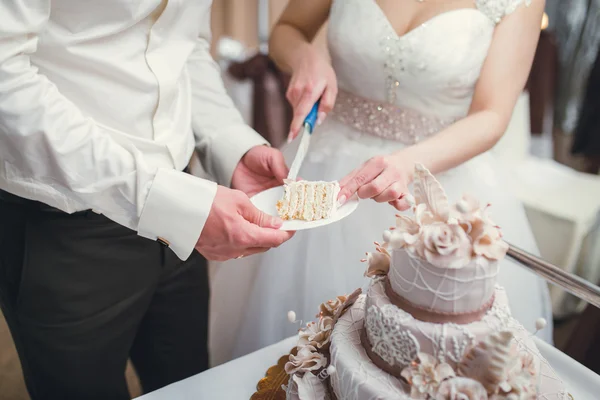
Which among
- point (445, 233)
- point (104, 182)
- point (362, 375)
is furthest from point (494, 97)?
point (104, 182)

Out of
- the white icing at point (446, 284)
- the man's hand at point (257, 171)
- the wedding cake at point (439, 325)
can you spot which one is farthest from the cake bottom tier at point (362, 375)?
the man's hand at point (257, 171)

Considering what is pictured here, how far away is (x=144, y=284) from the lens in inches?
44.4

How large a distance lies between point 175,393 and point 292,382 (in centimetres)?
25

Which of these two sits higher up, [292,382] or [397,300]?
[397,300]

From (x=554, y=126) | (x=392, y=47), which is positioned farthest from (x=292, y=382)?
(x=554, y=126)

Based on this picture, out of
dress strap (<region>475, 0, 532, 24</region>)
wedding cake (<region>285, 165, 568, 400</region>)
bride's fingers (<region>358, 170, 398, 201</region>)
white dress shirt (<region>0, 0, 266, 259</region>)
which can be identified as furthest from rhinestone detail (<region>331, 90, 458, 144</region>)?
wedding cake (<region>285, 165, 568, 400</region>)

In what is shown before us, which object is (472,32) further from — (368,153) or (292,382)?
(292,382)

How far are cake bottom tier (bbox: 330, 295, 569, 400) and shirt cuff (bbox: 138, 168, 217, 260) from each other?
0.30 m

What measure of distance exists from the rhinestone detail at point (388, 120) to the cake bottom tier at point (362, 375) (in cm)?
62

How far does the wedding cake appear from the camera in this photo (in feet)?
2.15

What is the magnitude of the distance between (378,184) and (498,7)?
548 mm

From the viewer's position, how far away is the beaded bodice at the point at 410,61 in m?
1.21

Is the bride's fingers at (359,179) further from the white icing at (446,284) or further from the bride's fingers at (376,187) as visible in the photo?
the white icing at (446,284)

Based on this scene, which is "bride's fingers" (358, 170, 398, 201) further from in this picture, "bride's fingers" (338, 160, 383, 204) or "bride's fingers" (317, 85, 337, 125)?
"bride's fingers" (317, 85, 337, 125)
